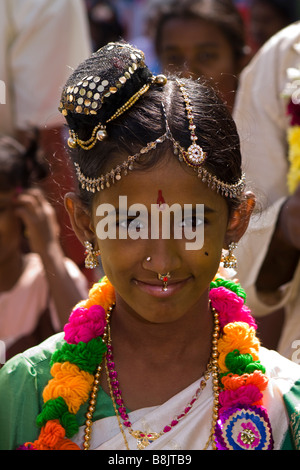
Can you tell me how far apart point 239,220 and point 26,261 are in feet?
7.37

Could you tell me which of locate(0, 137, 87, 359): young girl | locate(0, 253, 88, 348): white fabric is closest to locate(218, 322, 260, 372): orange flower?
locate(0, 137, 87, 359): young girl

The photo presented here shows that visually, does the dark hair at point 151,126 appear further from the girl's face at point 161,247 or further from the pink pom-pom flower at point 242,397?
the pink pom-pom flower at point 242,397

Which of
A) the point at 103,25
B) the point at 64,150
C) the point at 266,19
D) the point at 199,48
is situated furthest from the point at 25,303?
the point at 103,25

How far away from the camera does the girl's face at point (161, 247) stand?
2.20 meters

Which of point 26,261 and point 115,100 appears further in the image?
point 26,261

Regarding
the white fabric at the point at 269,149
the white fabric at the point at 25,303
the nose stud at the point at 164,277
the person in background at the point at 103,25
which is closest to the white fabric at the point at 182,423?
the nose stud at the point at 164,277

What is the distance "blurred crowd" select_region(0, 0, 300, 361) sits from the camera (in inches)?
142

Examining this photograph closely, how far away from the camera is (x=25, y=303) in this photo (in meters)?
4.40

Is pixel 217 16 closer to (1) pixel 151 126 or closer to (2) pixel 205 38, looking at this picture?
(2) pixel 205 38

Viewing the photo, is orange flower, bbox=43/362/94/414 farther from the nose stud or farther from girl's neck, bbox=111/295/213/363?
the nose stud

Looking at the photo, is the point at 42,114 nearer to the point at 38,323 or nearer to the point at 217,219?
the point at 38,323

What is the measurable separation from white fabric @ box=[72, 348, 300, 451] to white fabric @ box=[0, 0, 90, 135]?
2.80 metres

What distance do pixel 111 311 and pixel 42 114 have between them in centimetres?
266

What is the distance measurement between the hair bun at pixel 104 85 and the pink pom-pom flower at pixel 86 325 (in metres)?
0.59
